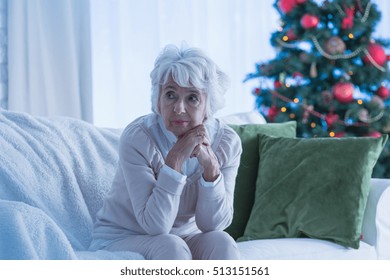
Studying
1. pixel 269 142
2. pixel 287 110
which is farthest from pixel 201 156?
pixel 287 110

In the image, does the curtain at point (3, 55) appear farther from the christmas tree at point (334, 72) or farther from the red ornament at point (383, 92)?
the red ornament at point (383, 92)

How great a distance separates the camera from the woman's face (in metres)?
1.98

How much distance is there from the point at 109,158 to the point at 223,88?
2.13 feet

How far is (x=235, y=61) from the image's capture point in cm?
496

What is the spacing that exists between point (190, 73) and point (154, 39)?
3.00m

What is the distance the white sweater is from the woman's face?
8 centimetres

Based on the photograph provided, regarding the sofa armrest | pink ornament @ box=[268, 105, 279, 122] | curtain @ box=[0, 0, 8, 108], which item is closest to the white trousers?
the sofa armrest

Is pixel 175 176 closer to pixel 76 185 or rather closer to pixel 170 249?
pixel 170 249

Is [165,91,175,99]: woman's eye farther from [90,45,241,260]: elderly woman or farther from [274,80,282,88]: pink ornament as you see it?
[274,80,282,88]: pink ornament

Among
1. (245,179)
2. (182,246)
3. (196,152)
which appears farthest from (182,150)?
(245,179)

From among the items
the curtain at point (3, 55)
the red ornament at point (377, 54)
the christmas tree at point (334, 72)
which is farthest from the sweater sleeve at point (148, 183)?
the curtain at point (3, 55)

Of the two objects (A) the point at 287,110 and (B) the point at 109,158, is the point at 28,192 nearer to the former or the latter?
(B) the point at 109,158

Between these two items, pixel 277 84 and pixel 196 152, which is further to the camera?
pixel 277 84

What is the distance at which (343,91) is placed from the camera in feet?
13.3
